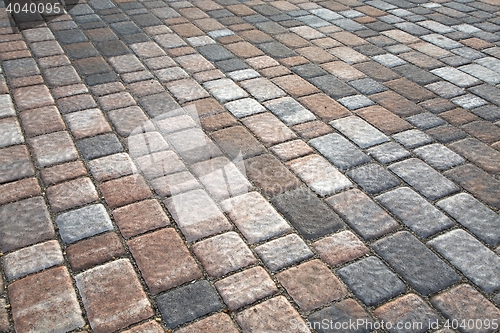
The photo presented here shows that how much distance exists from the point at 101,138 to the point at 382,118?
6.73 feet

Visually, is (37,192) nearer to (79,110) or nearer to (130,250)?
(130,250)

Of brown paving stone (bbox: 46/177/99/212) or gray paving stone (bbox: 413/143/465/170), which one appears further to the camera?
gray paving stone (bbox: 413/143/465/170)

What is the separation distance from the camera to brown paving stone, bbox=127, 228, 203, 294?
232cm

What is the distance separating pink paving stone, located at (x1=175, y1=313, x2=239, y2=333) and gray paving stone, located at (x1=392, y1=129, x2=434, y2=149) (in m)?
1.86

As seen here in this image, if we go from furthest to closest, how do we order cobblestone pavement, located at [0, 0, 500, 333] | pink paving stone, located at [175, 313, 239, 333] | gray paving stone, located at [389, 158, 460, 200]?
1. gray paving stone, located at [389, 158, 460, 200]
2. cobblestone pavement, located at [0, 0, 500, 333]
3. pink paving stone, located at [175, 313, 239, 333]

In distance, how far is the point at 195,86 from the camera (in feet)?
13.3

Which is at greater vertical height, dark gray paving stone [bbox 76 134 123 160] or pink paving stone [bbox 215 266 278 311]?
dark gray paving stone [bbox 76 134 123 160]

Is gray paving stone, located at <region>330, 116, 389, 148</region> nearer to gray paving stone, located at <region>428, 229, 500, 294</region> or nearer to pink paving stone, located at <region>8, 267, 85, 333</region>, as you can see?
gray paving stone, located at <region>428, 229, 500, 294</region>

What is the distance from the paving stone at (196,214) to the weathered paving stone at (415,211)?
0.96m

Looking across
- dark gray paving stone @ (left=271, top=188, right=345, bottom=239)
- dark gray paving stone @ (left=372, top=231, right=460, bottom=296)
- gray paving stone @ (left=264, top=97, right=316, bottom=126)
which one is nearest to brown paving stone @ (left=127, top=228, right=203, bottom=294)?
dark gray paving stone @ (left=271, top=188, right=345, bottom=239)

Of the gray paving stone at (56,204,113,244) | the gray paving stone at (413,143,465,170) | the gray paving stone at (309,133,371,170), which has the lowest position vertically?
the gray paving stone at (56,204,113,244)

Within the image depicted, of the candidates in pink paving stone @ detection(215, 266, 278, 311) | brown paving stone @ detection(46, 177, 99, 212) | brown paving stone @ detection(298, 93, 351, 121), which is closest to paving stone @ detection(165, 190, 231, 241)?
pink paving stone @ detection(215, 266, 278, 311)

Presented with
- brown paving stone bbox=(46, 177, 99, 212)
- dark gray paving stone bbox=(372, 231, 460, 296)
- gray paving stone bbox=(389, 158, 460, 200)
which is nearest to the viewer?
dark gray paving stone bbox=(372, 231, 460, 296)

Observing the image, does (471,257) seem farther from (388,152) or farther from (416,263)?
(388,152)
